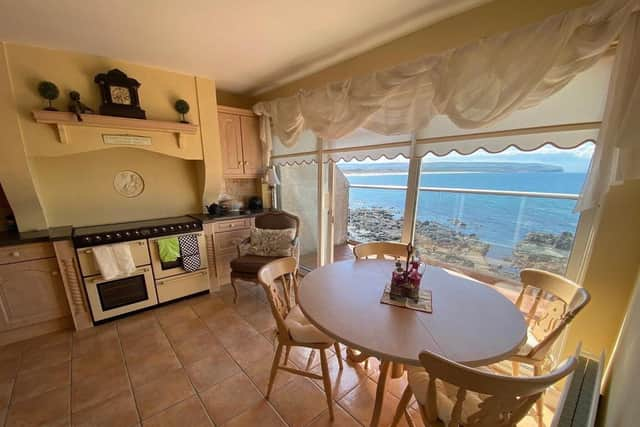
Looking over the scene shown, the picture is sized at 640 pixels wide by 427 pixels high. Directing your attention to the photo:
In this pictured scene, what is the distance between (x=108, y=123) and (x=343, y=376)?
3.10 metres

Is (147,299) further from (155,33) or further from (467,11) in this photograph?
(467,11)

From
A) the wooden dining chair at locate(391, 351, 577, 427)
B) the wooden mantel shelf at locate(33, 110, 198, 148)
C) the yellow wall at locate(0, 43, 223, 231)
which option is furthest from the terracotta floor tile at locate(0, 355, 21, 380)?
the wooden dining chair at locate(391, 351, 577, 427)

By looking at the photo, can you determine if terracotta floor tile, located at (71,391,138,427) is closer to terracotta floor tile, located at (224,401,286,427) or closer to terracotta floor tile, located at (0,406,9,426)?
terracotta floor tile, located at (0,406,9,426)

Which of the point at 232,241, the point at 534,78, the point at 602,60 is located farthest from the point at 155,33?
the point at 602,60

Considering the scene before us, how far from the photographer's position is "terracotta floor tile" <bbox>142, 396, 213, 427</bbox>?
1.42m

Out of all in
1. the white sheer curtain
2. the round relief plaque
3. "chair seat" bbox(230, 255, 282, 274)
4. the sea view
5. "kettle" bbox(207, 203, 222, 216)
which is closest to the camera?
the white sheer curtain

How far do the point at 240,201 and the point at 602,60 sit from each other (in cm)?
367

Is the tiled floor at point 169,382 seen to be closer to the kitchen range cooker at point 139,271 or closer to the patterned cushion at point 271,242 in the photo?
the kitchen range cooker at point 139,271

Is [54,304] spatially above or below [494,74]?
below

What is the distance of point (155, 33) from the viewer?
1.86m

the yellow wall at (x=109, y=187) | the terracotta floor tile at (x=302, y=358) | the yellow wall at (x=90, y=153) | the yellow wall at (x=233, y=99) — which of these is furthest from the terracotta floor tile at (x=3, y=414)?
the yellow wall at (x=233, y=99)

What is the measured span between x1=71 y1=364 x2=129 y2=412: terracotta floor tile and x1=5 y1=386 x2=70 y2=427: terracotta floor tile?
5 centimetres

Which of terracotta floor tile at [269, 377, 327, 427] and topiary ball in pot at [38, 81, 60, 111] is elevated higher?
topiary ball in pot at [38, 81, 60, 111]

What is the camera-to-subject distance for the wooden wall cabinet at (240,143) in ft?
10.3
